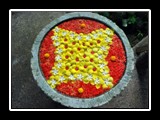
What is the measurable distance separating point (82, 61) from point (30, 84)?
1.48m

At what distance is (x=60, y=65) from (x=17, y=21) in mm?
2391

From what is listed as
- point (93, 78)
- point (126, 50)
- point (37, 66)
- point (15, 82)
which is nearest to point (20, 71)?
point (15, 82)

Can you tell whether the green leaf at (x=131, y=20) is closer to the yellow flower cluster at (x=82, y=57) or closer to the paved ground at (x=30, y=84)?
the paved ground at (x=30, y=84)

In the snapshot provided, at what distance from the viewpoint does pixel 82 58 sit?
14.7 feet

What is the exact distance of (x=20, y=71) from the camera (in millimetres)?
5516

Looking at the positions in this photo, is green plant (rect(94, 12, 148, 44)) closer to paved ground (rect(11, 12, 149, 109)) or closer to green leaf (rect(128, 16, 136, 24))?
green leaf (rect(128, 16, 136, 24))

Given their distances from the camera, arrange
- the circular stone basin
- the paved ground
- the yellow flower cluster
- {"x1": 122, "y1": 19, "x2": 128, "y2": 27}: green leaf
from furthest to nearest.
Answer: {"x1": 122, "y1": 19, "x2": 128, "y2": 27}: green leaf, the paved ground, the yellow flower cluster, the circular stone basin

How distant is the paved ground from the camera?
17.2 feet

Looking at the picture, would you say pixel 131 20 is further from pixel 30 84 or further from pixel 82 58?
pixel 30 84

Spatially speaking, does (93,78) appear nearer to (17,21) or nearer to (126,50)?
(126,50)

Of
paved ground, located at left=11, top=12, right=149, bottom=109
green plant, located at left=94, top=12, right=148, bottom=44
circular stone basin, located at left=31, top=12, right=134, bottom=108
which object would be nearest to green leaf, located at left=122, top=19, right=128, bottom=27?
green plant, located at left=94, top=12, right=148, bottom=44

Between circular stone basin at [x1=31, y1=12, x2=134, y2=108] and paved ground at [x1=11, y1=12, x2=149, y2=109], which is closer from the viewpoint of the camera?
circular stone basin at [x1=31, y1=12, x2=134, y2=108]

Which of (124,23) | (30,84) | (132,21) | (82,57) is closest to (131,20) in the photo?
(132,21)

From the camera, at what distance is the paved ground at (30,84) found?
17.2 feet
